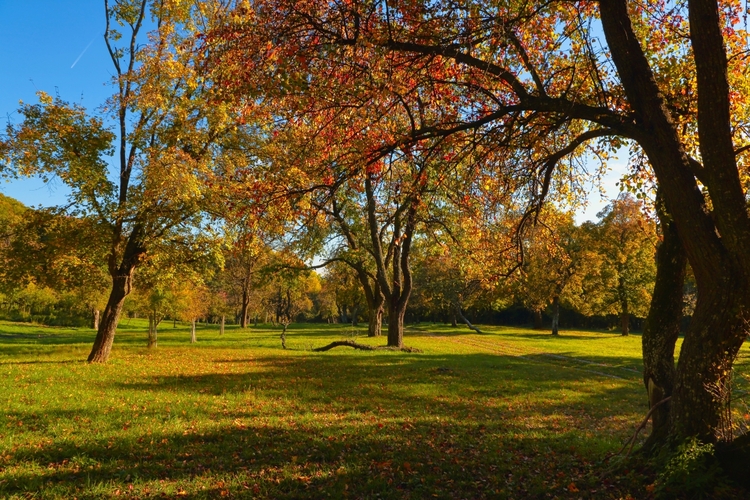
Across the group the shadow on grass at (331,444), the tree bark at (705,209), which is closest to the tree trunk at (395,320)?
the shadow on grass at (331,444)

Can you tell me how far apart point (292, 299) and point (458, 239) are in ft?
148

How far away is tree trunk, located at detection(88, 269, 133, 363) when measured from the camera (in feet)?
52.3

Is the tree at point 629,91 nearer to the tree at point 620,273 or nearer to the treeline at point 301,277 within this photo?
the treeline at point 301,277

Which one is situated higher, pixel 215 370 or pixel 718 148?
pixel 718 148

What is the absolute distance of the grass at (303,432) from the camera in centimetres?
530

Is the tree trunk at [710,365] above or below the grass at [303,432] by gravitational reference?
above

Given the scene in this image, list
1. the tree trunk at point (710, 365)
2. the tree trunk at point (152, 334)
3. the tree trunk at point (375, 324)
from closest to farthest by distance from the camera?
the tree trunk at point (710, 365) → the tree trunk at point (152, 334) → the tree trunk at point (375, 324)

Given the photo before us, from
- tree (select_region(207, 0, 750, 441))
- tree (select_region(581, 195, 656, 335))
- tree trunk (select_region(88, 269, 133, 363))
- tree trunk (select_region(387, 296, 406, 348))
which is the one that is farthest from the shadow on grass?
tree (select_region(581, 195, 656, 335))

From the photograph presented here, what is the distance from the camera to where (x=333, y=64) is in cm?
609

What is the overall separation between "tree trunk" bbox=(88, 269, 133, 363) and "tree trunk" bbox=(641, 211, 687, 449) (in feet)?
52.9

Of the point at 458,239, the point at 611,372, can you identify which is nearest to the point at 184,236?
the point at 458,239

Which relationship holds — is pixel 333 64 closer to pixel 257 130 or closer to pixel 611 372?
pixel 257 130

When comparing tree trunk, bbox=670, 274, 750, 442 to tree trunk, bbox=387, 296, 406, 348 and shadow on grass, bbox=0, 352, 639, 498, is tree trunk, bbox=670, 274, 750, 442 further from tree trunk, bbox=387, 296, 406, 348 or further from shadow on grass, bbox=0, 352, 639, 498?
tree trunk, bbox=387, 296, 406, 348

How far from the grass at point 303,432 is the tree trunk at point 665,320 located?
1341 millimetres
